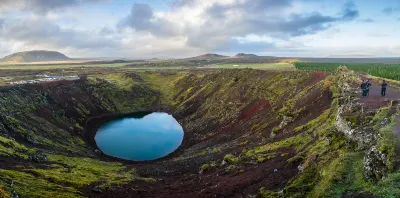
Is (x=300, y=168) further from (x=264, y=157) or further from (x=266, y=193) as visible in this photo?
(x=264, y=157)

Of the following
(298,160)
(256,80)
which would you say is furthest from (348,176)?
(256,80)

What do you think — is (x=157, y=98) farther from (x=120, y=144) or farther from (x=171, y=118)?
(x=120, y=144)

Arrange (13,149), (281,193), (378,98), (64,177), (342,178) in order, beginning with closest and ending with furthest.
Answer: (342,178)
(281,193)
(64,177)
(378,98)
(13,149)

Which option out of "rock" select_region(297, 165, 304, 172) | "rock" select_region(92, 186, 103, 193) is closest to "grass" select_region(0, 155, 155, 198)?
"rock" select_region(92, 186, 103, 193)

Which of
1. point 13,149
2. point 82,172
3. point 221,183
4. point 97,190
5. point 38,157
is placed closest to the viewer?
point 221,183

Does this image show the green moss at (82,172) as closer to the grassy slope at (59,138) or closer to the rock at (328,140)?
the grassy slope at (59,138)

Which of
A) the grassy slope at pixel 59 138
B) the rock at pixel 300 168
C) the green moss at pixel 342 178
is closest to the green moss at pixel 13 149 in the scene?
the grassy slope at pixel 59 138

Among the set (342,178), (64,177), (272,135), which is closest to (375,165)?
(342,178)
